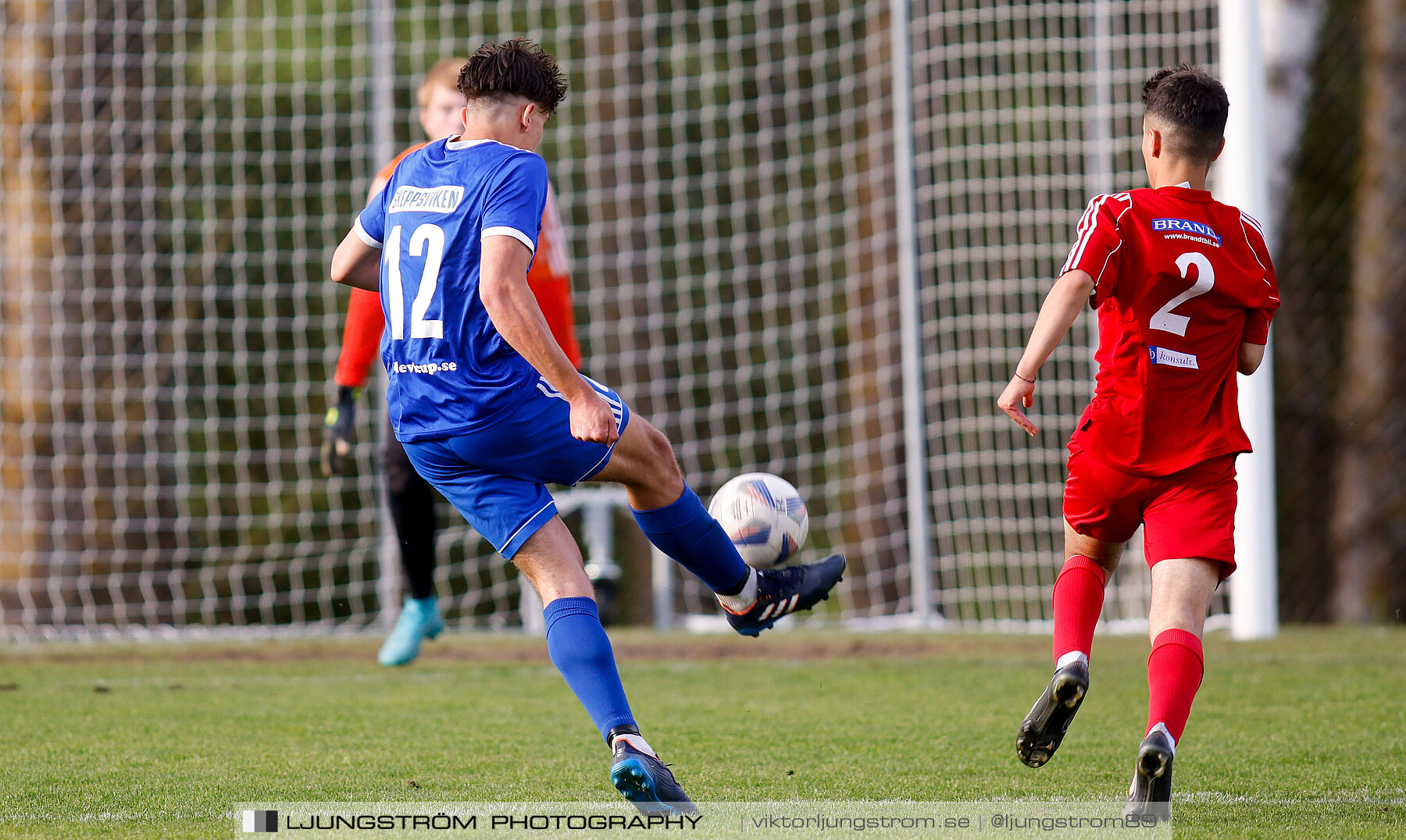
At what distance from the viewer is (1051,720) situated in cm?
283

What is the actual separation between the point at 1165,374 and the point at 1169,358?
4 centimetres

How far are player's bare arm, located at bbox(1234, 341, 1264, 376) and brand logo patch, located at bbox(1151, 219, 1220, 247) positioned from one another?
26cm

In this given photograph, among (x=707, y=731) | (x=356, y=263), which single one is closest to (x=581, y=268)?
(x=707, y=731)

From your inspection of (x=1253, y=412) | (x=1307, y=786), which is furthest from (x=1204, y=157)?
(x=1253, y=412)

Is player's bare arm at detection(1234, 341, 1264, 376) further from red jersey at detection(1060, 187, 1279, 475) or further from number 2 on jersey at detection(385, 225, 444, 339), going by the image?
number 2 on jersey at detection(385, 225, 444, 339)

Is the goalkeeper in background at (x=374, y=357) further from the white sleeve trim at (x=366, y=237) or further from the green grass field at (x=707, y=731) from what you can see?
the white sleeve trim at (x=366, y=237)

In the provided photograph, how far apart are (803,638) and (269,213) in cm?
727

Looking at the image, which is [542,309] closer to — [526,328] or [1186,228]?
[526,328]

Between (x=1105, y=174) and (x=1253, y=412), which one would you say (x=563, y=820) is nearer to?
(x=1253, y=412)

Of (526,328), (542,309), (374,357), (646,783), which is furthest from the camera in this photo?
(374,357)

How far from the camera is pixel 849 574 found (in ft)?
39.6

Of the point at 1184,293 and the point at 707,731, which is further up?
the point at 1184,293

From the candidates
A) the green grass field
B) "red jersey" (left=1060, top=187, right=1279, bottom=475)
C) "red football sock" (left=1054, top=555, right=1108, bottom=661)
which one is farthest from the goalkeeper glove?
"red jersey" (left=1060, top=187, right=1279, bottom=475)

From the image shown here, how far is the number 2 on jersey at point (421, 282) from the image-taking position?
292 centimetres
